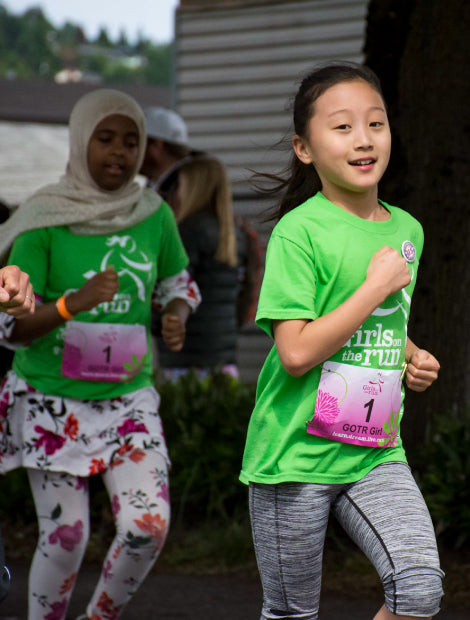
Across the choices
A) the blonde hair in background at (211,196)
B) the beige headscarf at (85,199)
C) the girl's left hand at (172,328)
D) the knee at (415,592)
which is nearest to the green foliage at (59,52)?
the blonde hair in background at (211,196)

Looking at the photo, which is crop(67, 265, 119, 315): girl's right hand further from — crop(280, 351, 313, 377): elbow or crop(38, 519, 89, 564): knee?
crop(280, 351, 313, 377): elbow

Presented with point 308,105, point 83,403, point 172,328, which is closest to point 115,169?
point 172,328

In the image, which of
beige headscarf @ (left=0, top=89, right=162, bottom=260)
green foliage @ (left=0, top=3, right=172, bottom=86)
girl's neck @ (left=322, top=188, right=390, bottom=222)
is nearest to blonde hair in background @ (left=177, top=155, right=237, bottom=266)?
beige headscarf @ (left=0, top=89, right=162, bottom=260)

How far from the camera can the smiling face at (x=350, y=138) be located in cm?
296

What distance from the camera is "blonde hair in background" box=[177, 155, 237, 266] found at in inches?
245

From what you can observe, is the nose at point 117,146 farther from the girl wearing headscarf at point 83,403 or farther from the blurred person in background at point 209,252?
the blurred person in background at point 209,252

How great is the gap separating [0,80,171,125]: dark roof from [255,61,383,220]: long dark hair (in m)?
20.6

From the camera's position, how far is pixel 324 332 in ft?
9.16

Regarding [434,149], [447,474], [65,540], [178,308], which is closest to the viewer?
[65,540]

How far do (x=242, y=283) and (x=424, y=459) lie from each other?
1.78m

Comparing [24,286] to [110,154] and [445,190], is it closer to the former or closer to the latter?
[110,154]

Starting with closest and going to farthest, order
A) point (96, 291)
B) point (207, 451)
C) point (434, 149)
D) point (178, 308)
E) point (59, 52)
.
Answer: point (96, 291) < point (178, 308) < point (434, 149) < point (207, 451) < point (59, 52)

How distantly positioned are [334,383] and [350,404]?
68 millimetres

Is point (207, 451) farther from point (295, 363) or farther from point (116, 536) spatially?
point (295, 363)
